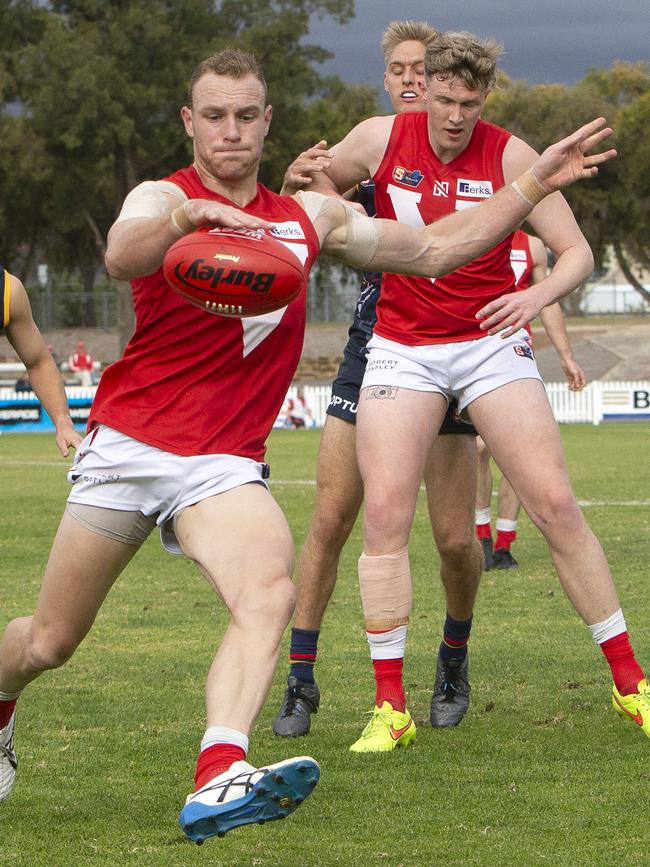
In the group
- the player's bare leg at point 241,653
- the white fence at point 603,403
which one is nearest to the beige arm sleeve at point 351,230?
the player's bare leg at point 241,653

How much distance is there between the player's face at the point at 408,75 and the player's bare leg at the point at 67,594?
3.03 meters

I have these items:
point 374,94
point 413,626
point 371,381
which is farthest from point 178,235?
point 374,94

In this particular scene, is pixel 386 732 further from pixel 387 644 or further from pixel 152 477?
pixel 152 477

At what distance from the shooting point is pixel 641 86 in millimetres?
71562

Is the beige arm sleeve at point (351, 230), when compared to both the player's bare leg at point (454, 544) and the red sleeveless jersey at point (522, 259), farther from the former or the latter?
the red sleeveless jersey at point (522, 259)

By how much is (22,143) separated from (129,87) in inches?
189

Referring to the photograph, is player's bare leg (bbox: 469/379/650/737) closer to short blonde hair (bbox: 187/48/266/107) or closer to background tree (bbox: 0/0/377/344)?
short blonde hair (bbox: 187/48/266/107)

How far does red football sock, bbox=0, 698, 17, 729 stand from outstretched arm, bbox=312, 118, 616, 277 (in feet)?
6.14

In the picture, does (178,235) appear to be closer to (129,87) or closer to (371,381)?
(371,381)

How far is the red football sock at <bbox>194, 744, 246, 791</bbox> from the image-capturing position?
3889mm

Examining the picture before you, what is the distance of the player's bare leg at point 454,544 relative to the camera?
20.4ft

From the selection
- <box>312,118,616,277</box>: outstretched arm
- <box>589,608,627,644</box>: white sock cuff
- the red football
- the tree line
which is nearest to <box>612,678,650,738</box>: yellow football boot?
<box>589,608,627,644</box>: white sock cuff

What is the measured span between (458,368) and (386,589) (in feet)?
3.01

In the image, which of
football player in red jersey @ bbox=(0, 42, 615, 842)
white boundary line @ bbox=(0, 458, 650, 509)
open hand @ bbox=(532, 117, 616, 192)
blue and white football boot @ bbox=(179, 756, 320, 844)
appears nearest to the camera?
blue and white football boot @ bbox=(179, 756, 320, 844)
